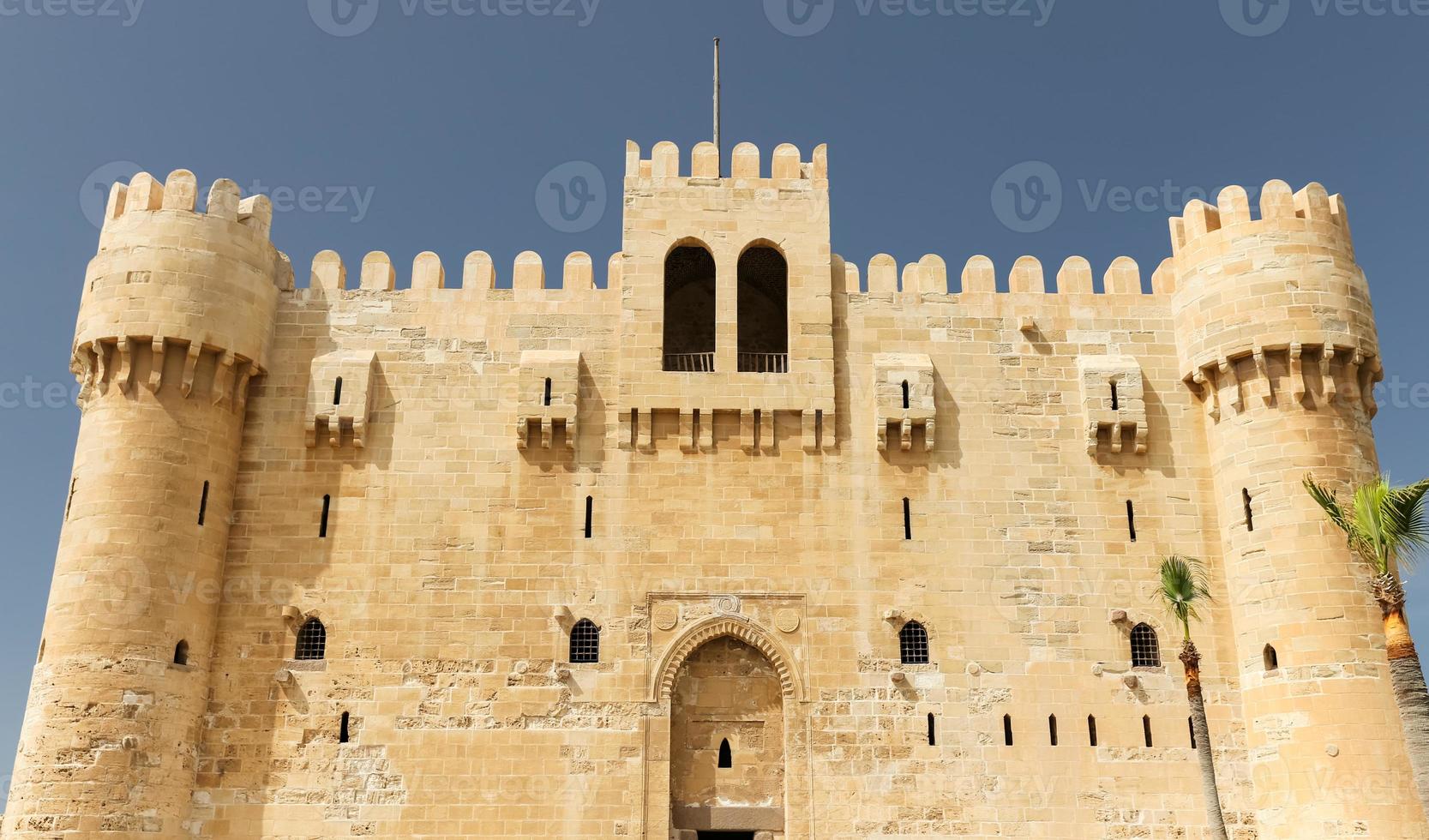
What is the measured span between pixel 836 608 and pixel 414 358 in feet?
28.4

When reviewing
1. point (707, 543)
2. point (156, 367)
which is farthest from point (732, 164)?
point (156, 367)

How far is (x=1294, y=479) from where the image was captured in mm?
19047

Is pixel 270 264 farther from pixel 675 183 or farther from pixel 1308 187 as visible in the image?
pixel 1308 187

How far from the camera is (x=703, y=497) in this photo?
19.9m

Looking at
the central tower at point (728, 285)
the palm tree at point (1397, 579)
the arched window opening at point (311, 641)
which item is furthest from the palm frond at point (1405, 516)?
the arched window opening at point (311, 641)

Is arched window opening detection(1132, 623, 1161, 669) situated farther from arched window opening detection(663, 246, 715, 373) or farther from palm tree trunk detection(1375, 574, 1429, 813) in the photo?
arched window opening detection(663, 246, 715, 373)

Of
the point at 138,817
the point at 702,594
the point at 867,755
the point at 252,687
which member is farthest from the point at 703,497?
the point at 138,817

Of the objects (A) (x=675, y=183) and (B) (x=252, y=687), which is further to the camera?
(A) (x=675, y=183)

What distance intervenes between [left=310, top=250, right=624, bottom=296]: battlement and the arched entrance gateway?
675cm

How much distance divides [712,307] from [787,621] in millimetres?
7143

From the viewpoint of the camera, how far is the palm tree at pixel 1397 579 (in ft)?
47.5

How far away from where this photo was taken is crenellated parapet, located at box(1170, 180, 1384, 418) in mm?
19516

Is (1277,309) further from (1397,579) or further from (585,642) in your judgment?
(585,642)

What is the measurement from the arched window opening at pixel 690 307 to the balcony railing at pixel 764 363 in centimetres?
81
